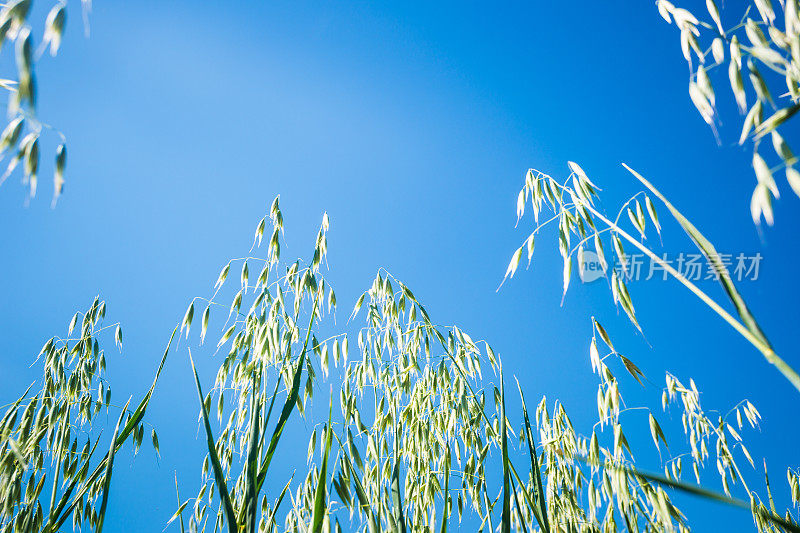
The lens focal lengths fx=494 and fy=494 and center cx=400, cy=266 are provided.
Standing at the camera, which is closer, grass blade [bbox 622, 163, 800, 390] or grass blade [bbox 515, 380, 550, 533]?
grass blade [bbox 622, 163, 800, 390]

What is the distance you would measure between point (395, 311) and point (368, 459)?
627 millimetres

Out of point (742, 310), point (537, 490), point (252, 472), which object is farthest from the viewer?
point (537, 490)

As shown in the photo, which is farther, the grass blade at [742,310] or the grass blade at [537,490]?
the grass blade at [537,490]

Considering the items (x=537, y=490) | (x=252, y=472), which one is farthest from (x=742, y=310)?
(x=252, y=472)

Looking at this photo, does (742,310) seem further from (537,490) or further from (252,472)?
(252,472)

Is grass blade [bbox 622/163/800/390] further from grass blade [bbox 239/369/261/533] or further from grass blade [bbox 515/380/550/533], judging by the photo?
grass blade [bbox 239/369/261/533]

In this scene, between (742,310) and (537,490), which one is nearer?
(742,310)

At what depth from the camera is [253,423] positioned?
89 cm

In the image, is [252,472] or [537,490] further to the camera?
[537,490]

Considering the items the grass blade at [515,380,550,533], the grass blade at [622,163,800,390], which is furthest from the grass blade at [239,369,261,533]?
the grass blade at [622,163,800,390]

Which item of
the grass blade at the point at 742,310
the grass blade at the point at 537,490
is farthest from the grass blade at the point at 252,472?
the grass blade at the point at 742,310

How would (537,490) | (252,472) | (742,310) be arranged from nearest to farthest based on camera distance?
(742,310) < (252,472) < (537,490)

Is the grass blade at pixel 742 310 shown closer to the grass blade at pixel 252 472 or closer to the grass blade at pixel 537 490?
the grass blade at pixel 537 490

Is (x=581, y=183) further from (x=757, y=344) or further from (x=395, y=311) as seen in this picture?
(x=395, y=311)
